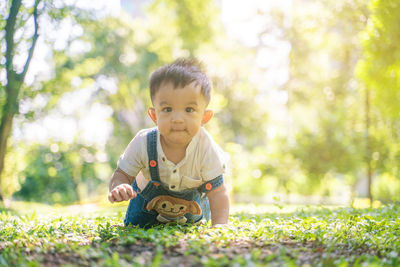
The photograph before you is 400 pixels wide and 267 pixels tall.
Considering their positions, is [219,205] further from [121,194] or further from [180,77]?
[180,77]

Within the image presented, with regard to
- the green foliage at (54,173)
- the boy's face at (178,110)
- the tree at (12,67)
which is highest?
the tree at (12,67)

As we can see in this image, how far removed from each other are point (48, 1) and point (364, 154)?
385 inches

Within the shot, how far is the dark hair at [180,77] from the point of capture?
3.42 meters

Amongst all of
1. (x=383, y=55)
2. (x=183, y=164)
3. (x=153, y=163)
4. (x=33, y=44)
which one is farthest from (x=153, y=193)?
(x=383, y=55)

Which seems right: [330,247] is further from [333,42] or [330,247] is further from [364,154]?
[333,42]

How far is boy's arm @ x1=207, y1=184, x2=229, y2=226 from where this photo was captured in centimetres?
353

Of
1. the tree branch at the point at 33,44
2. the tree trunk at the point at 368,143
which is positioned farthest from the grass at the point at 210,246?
the tree trunk at the point at 368,143

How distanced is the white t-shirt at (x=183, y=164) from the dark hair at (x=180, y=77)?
488 mm

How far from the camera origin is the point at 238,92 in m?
20.9

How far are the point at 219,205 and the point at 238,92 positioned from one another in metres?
17.6

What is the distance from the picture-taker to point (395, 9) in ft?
21.6

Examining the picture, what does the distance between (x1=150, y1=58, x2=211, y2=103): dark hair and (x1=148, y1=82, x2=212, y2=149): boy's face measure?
42mm

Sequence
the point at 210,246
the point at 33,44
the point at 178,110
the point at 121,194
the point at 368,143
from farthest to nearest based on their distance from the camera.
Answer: the point at 368,143 < the point at 33,44 < the point at 178,110 < the point at 121,194 < the point at 210,246

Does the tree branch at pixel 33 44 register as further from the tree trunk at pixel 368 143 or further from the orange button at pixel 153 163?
the tree trunk at pixel 368 143
